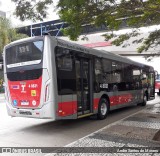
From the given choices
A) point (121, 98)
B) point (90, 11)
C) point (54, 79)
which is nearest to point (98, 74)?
point (121, 98)

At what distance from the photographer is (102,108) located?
11078 mm

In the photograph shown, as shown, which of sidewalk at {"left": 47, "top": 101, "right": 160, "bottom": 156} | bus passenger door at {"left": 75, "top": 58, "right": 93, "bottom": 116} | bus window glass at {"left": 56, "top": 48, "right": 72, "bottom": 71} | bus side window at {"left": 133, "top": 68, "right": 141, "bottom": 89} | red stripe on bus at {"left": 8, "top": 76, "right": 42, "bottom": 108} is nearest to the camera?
sidewalk at {"left": 47, "top": 101, "right": 160, "bottom": 156}

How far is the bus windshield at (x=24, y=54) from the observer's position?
8328mm

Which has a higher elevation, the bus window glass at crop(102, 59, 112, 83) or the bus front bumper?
the bus window glass at crop(102, 59, 112, 83)

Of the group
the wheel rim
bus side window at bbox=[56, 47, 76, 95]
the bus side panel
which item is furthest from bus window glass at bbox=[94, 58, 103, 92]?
bus side window at bbox=[56, 47, 76, 95]

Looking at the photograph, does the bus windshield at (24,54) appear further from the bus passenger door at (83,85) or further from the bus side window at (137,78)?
the bus side window at (137,78)

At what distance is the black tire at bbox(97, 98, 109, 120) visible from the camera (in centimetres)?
1076

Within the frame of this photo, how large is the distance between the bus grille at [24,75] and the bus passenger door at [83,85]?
1.65 meters

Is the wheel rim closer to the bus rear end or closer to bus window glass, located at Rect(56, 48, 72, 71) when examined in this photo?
bus window glass, located at Rect(56, 48, 72, 71)

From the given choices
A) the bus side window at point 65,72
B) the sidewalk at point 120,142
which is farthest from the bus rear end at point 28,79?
the sidewalk at point 120,142

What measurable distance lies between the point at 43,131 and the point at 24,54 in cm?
271

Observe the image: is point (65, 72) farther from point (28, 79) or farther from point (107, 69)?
point (107, 69)

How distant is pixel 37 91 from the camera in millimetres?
8273

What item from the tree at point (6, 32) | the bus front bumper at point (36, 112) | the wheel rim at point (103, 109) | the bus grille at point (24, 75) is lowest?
the wheel rim at point (103, 109)
